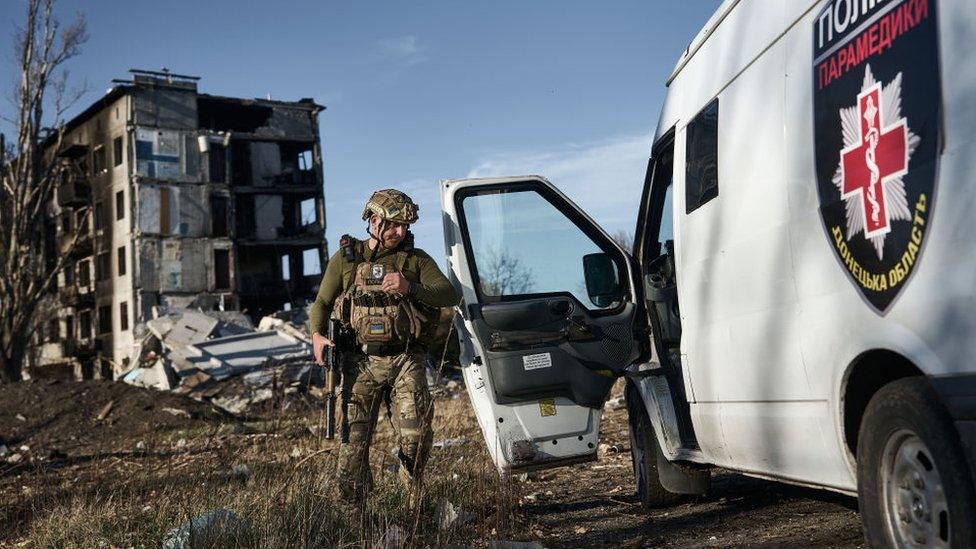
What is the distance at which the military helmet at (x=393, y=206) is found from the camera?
5.70m

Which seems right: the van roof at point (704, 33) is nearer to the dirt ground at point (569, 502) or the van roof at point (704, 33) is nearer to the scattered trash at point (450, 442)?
the dirt ground at point (569, 502)

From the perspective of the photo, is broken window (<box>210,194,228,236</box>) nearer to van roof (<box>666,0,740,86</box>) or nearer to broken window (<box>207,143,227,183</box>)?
broken window (<box>207,143,227,183</box>)

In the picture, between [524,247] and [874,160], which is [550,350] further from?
[874,160]

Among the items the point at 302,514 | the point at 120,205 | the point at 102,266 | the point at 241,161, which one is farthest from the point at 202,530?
the point at 102,266

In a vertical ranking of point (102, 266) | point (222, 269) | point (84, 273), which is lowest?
point (222, 269)

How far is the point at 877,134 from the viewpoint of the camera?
2963mm

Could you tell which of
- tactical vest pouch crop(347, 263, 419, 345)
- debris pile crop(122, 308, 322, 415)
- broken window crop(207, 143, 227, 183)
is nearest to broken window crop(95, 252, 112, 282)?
broken window crop(207, 143, 227, 183)

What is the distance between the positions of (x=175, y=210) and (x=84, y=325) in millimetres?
8162

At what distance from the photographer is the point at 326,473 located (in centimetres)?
528

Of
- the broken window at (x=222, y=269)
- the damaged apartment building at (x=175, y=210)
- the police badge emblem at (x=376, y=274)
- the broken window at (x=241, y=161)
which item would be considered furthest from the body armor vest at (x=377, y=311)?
the broken window at (x=241, y=161)

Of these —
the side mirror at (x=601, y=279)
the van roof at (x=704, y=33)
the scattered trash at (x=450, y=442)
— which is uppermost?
the van roof at (x=704, y=33)

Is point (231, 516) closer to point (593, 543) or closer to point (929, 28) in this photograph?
point (593, 543)

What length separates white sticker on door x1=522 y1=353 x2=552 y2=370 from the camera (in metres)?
5.67

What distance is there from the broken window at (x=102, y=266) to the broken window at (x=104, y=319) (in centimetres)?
135
